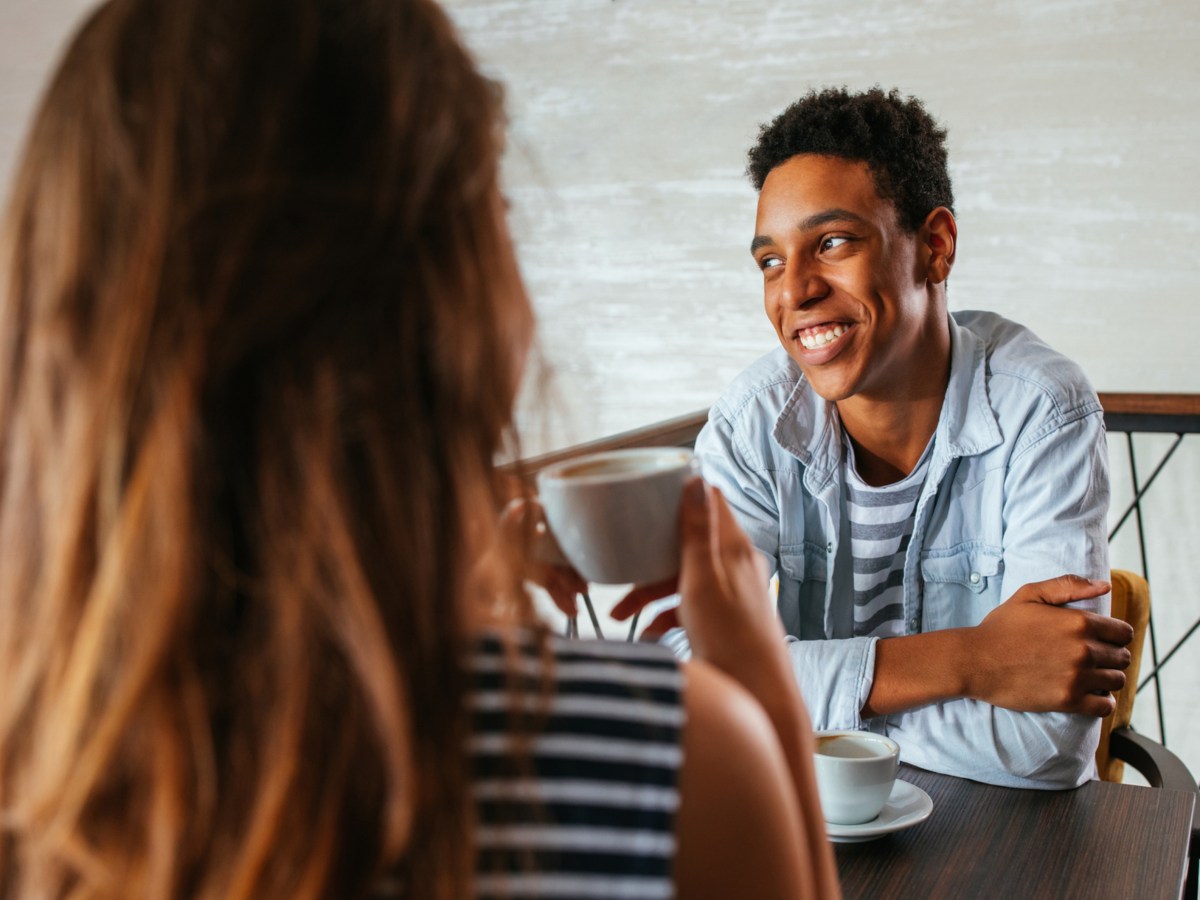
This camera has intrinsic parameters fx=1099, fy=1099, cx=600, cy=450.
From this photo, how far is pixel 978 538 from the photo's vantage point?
1.56 m

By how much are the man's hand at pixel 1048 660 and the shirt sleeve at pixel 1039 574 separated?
0.05ft

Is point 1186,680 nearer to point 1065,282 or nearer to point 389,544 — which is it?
point 1065,282

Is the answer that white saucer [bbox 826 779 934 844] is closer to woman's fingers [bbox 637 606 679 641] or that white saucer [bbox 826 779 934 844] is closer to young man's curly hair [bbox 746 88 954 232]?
woman's fingers [bbox 637 606 679 641]

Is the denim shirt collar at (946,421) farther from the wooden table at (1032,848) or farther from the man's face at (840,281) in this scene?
the wooden table at (1032,848)

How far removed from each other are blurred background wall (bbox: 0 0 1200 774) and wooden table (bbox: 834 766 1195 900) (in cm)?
174

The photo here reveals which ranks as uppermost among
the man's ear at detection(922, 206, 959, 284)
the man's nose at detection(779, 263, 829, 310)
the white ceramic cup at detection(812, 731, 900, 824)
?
the man's ear at detection(922, 206, 959, 284)

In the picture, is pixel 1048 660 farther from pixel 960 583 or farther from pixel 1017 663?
pixel 960 583

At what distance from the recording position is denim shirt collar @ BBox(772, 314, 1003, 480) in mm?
1582

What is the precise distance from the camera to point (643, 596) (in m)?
0.87

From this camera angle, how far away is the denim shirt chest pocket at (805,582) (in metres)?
1.65

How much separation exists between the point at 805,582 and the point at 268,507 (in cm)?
130

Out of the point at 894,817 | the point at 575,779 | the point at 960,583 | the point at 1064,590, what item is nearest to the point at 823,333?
the point at 960,583

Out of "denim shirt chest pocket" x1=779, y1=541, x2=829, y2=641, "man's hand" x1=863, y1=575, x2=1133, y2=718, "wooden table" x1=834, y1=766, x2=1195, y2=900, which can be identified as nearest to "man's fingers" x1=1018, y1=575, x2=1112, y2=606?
"man's hand" x1=863, y1=575, x2=1133, y2=718

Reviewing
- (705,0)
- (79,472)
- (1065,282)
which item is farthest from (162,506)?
(705,0)
